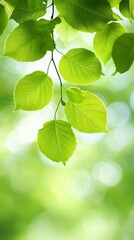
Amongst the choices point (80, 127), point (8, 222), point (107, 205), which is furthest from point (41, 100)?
point (107, 205)

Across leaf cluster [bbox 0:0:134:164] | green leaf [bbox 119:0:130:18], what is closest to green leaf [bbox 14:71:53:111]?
leaf cluster [bbox 0:0:134:164]

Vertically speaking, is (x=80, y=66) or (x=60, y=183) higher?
(x=80, y=66)

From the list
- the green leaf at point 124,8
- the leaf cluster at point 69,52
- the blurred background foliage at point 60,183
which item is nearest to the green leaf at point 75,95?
the leaf cluster at point 69,52

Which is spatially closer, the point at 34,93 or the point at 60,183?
the point at 34,93

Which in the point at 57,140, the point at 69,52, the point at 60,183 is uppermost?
the point at 69,52

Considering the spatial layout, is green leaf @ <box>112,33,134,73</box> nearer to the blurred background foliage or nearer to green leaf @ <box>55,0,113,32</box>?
green leaf @ <box>55,0,113,32</box>

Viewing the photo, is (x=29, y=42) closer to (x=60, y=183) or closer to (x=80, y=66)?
(x=80, y=66)

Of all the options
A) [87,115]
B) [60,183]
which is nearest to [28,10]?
[87,115]
